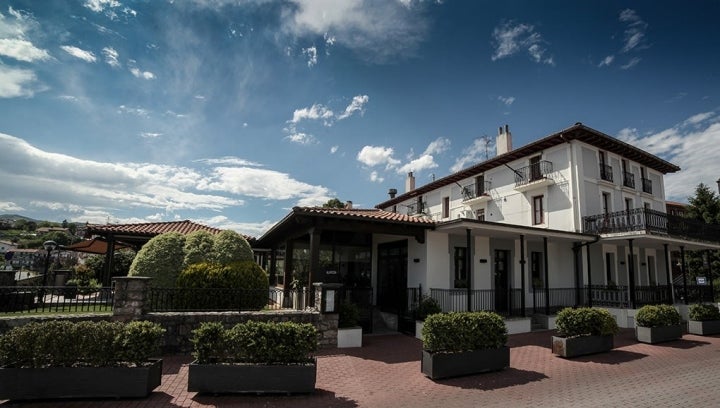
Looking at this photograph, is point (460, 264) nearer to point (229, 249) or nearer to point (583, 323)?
point (583, 323)

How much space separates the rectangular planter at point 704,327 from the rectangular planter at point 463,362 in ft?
30.9

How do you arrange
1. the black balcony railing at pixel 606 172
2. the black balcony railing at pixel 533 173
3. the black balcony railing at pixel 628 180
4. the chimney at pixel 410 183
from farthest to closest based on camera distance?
the chimney at pixel 410 183
the black balcony railing at pixel 628 180
the black balcony railing at pixel 533 173
the black balcony railing at pixel 606 172

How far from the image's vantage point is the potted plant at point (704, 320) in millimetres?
12031

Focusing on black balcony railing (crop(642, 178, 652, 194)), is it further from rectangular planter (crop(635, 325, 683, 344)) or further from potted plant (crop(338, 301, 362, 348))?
potted plant (crop(338, 301, 362, 348))

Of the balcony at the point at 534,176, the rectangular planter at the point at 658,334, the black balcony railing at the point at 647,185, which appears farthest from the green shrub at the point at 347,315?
the black balcony railing at the point at 647,185

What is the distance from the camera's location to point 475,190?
2162 cm

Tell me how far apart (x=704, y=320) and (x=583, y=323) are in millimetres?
6967

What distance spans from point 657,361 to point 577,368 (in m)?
2.40

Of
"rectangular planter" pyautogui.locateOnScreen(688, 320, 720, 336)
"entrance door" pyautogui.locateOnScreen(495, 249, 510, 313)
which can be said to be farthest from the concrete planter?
"rectangular planter" pyautogui.locateOnScreen(688, 320, 720, 336)

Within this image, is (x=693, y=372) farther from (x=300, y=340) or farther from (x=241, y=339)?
(x=241, y=339)

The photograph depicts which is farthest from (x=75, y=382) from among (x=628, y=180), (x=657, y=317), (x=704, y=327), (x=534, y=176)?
(x=628, y=180)

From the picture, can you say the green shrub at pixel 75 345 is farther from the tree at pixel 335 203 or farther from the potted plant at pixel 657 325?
the tree at pixel 335 203

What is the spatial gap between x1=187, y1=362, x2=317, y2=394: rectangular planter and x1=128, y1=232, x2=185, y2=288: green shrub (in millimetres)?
4937

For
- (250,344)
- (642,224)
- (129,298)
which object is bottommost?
(250,344)
